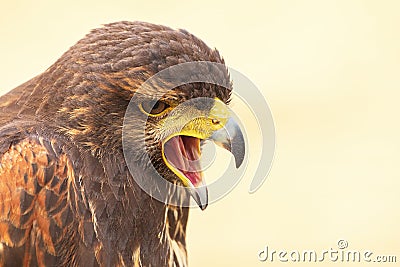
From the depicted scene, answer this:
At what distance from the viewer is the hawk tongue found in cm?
465

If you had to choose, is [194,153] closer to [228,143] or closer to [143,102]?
[228,143]

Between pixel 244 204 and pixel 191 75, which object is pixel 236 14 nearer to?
pixel 244 204

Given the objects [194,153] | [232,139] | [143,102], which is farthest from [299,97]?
[143,102]

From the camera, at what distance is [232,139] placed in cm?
458

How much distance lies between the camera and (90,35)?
4.76 metres

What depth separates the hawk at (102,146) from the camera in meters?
4.43

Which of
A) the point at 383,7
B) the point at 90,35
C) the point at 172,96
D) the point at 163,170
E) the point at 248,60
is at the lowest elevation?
the point at 163,170

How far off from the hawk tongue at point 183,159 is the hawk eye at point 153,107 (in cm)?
17

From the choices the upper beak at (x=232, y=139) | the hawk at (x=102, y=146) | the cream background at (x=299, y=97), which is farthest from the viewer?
the cream background at (x=299, y=97)

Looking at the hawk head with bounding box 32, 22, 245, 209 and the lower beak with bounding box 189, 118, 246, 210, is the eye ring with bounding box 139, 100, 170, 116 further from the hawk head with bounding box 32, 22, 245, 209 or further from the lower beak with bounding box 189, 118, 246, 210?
the lower beak with bounding box 189, 118, 246, 210

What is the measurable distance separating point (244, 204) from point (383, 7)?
445cm

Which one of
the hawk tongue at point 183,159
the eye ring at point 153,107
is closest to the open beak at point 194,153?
the hawk tongue at point 183,159

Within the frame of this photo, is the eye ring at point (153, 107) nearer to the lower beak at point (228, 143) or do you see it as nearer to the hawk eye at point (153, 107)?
the hawk eye at point (153, 107)

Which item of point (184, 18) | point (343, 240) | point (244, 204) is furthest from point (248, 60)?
point (343, 240)
